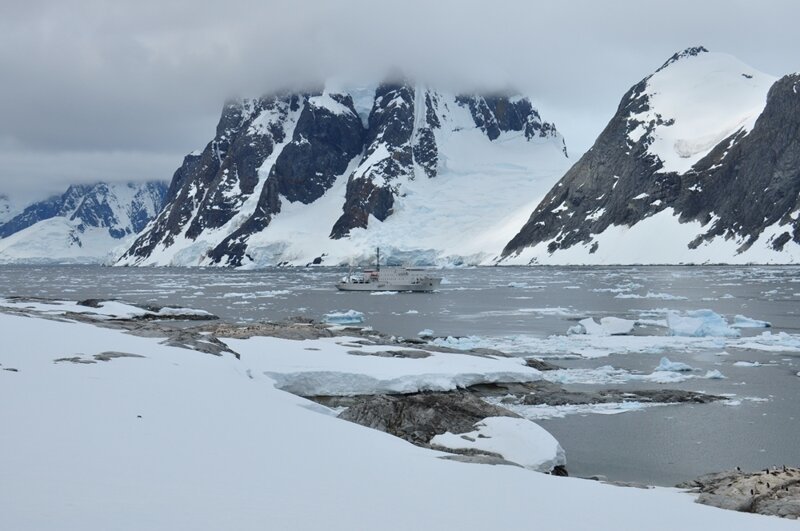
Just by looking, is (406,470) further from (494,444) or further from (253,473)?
(494,444)

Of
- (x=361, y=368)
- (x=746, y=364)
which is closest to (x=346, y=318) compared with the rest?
(x=746, y=364)

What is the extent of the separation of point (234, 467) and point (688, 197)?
591ft

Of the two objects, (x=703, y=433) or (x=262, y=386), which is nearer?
(x=262, y=386)

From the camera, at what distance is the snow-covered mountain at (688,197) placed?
154m

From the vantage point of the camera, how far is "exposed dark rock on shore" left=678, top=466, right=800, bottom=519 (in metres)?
8.09

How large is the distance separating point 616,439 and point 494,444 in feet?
14.4

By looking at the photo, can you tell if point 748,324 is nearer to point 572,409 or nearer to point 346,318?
point 346,318

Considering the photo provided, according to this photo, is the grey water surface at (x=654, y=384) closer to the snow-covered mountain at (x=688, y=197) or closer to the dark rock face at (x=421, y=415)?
the dark rock face at (x=421, y=415)

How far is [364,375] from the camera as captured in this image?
18.5m

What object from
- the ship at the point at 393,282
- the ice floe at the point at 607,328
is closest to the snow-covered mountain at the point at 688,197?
the ship at the point at 393,282

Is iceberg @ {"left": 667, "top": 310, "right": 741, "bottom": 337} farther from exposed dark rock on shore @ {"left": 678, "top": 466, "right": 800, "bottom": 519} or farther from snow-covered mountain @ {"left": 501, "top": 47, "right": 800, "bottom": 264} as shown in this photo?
snow-covered mountain @ {"left": 501, "top": 47, "right": 800, "bottom": 264}

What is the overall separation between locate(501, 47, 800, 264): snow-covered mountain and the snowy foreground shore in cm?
14853

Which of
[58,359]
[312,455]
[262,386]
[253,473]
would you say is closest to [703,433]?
[262,386]

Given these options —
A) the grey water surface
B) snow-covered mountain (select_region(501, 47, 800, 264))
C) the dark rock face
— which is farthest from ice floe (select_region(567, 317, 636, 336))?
snow-covered mountain (select_region(501, 47, 800, 264))
